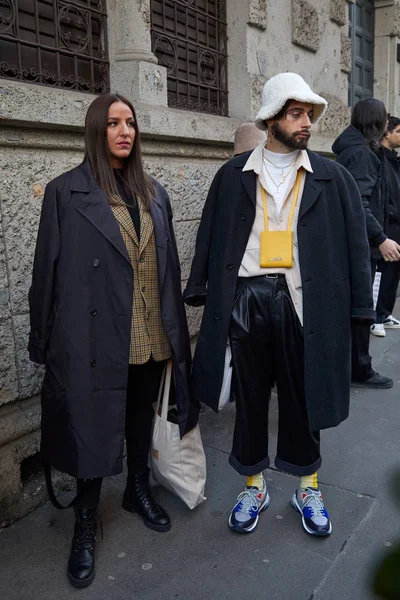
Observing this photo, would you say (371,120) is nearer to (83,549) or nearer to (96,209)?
(96,209)

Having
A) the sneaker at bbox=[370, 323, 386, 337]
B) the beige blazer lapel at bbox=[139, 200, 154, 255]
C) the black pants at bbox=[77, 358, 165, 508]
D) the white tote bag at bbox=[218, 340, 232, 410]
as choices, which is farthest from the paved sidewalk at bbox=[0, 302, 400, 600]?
the sneaker at bbox=[370, 323, 386, 337]

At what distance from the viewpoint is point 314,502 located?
2.53m

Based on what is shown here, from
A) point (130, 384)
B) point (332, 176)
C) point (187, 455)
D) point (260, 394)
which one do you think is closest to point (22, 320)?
point (130, 384)

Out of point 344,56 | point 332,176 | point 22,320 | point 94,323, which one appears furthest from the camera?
point 344,56

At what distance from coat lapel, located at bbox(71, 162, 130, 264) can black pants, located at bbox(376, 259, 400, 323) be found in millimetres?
3329

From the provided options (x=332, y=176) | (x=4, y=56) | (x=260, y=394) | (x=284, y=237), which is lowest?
(x=260, y=394)

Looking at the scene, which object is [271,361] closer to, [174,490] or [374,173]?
[174,490]

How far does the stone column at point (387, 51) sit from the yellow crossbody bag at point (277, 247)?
21.7 feet

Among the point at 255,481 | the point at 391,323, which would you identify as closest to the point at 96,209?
the point at 255,481

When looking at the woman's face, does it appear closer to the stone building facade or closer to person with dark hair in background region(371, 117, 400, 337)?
the stone building facade

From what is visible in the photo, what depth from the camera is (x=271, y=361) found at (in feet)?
8.26

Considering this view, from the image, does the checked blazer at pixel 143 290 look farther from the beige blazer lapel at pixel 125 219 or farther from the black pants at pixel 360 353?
the black pants at pixel 360 353

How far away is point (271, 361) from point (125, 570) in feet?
3.43

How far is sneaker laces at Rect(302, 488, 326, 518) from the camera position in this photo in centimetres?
250
